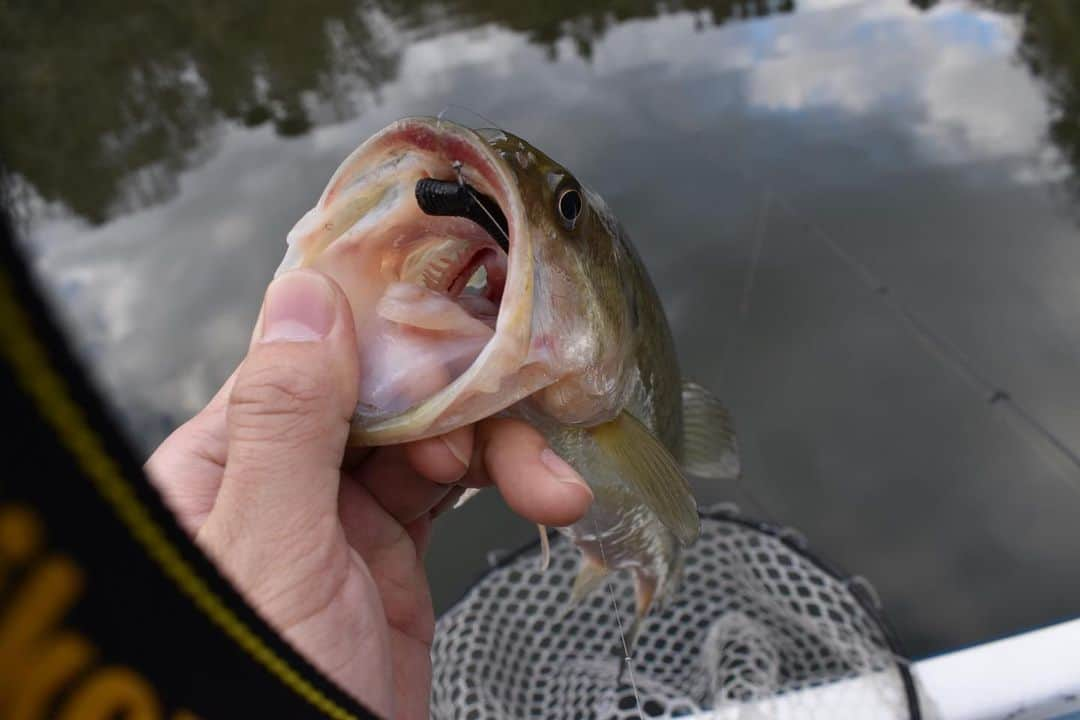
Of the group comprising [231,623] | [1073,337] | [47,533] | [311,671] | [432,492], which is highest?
[47,533]

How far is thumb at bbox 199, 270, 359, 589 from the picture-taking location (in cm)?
102

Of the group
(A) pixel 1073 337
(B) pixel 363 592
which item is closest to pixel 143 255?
(B) pixel 363 592

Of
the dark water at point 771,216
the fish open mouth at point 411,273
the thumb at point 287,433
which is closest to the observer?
the thumb at point 287,433

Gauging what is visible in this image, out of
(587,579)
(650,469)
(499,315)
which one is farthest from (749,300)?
(499,315)

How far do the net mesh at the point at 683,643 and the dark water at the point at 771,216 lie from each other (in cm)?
64

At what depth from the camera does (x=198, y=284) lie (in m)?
4.61

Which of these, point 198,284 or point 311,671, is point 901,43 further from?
point 311,671

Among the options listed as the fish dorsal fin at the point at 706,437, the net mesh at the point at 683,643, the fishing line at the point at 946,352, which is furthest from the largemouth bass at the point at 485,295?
the fishing line at the point at 946,352

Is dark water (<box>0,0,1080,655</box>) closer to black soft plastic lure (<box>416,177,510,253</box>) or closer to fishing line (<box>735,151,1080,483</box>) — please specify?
fishing line (<box>735,151,1080,483</box>)

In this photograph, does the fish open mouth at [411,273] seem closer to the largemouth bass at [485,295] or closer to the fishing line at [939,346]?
the largemouth bass at [485,295]

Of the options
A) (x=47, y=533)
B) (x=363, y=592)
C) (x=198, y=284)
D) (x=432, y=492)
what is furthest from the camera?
Answer: (x=198, y=284)

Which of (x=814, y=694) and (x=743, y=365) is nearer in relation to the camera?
(x=814, y=694)

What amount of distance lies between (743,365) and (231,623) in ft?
11.2

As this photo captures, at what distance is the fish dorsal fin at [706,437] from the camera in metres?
2.18
